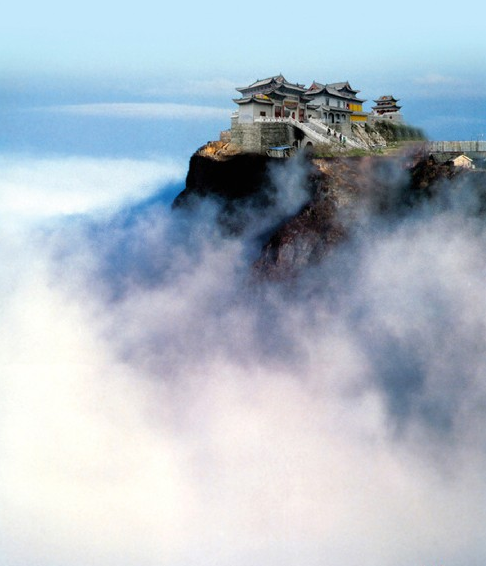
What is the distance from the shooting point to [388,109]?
64.4 metres

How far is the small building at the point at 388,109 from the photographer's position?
63188 mm

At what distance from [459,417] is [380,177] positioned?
19489mm

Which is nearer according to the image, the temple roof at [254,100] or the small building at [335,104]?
the temple roof at [254,100]

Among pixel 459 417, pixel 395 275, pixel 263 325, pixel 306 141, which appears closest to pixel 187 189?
pixel 306 141

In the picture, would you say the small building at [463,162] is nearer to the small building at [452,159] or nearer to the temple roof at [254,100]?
the small building at [452,159]

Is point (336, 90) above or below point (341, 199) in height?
above

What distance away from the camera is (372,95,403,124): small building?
6319cm

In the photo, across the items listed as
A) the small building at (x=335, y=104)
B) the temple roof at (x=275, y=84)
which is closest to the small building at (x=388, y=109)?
the small building at (x=335, y=104)

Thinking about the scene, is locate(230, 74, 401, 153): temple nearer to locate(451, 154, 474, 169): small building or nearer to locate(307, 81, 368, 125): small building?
locate(307, 81, 368, 125): small building

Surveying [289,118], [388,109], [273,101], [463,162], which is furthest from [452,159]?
[388,109]

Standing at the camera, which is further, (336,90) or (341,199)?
(336,90)

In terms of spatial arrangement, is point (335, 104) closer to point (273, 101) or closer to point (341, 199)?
point (273, 101)

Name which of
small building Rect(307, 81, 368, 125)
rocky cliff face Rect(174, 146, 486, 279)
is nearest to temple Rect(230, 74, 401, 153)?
small building Rect(307, 81, 368, 125)

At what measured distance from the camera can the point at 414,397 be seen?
38.6m
